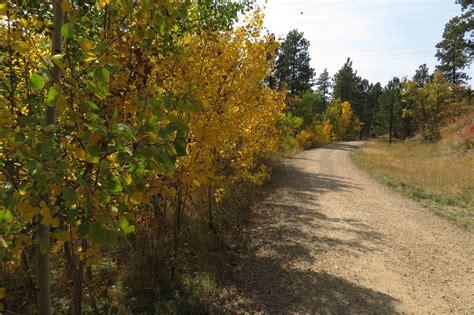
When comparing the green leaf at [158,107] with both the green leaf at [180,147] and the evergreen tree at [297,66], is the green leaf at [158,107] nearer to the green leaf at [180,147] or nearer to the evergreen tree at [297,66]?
the green leaf at [180,147]

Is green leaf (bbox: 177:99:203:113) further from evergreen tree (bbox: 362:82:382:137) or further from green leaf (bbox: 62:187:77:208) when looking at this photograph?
evergreen tree (bbox: 362:82:382:137)

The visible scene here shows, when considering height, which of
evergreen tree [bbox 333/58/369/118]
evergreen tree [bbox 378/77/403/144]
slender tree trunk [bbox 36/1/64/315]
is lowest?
slender tree trunk [bbox 36/1/64/315]

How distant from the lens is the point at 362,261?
4.95 metres

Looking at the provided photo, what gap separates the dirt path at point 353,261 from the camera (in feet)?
12.7

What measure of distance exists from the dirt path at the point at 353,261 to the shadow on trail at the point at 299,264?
1cm

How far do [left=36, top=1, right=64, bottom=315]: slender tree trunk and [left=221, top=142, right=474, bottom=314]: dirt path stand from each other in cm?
243

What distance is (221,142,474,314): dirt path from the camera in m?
3.87

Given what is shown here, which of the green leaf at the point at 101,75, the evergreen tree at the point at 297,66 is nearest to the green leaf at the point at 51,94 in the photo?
the green leaf at the point at 101,75

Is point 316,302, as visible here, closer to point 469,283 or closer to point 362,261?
point 362,261

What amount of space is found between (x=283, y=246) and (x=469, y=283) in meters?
2.76

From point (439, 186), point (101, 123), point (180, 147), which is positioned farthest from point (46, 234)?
point (439, 186)

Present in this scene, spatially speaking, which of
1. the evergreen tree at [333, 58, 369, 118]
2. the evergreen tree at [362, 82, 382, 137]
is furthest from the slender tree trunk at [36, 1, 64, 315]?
the evergreen tree at [362, 82, 382, 137]

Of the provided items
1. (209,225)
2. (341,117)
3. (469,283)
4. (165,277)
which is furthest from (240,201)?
(341,117)

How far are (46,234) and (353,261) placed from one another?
4.59 metres
